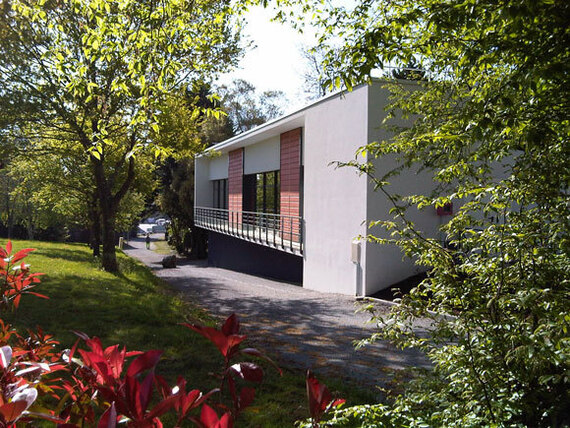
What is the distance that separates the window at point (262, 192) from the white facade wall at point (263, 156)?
0.30 meters

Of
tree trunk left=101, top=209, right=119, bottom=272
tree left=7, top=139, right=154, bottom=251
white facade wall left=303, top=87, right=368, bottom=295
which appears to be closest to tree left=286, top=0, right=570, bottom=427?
white facade wall left=303, top=87, right=368, bottom=295

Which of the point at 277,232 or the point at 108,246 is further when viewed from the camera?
the point at 277,232

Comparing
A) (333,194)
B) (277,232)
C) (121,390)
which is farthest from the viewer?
(277,232)

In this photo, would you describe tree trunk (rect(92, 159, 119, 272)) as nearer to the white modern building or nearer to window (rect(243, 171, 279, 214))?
the white modern building

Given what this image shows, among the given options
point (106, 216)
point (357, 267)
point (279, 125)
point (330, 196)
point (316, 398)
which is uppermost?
point (279, 125)

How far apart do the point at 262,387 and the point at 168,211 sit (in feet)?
113

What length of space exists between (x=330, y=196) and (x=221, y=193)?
18911mm

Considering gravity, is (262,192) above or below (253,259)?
above

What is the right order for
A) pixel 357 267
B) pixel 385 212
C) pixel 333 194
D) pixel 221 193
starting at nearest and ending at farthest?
Answer: pixel 385 212
pixel 357 267
pixel 333 194
pixel 221 193

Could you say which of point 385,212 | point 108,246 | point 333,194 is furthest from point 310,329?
point 108,246

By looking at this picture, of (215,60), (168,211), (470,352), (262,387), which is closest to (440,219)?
(215,60)

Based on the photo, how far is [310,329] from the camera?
32.0 feet

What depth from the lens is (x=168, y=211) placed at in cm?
3862

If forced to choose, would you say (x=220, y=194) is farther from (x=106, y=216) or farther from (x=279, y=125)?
(x=106, y=216)
